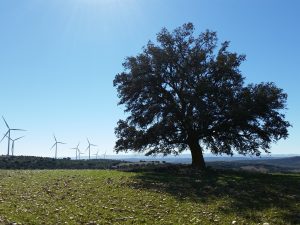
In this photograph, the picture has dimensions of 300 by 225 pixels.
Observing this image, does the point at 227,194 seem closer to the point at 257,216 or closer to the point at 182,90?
the point at 257,216

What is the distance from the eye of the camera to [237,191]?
3203 cm

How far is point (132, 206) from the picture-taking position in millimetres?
24750

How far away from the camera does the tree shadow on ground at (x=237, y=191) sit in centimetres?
2478

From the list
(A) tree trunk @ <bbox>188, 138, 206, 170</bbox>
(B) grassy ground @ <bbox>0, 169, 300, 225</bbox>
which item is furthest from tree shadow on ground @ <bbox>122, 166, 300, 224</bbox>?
(A) tree trunk @ <bbox>188, 138, 206, 170</bbox>

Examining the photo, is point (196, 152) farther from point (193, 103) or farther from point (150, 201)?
point (150, 201)

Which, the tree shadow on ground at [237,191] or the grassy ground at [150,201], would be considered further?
the tree shadow on ground at [237,191]

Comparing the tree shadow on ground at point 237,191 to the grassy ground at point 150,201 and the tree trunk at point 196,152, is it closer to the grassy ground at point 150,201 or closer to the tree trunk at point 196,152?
the grassy ground at point 150,201

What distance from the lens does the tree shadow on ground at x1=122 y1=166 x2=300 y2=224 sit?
81.3ft

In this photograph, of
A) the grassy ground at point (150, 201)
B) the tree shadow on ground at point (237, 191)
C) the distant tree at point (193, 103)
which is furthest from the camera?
the distant tree at point (193, 103)

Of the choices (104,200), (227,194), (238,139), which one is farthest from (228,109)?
(104,200)

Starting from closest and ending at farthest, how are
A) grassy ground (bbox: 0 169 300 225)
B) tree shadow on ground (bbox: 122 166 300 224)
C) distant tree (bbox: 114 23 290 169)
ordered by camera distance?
grassy ground (bbox: 0 169 300 225), tree shadow on ground (bbox: 122 166 300 224), distant tree (bbox: 114 23 290 169)

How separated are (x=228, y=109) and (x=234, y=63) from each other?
6.36m

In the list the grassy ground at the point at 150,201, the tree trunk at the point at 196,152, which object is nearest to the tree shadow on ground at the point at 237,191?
the grassy ground at the point at 150,201

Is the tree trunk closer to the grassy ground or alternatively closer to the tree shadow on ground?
the tree shadow on ground
